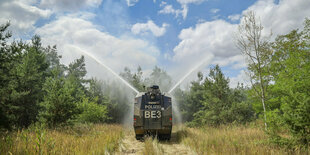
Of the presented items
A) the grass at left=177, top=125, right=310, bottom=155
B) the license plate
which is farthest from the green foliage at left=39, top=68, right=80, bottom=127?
the grass at left=177, top=125, right=310, bottom=155

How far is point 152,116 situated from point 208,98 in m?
10.5

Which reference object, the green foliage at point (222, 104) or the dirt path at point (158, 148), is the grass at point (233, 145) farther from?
the green foliage at point (222, 104)

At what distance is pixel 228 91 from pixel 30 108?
2043 cm

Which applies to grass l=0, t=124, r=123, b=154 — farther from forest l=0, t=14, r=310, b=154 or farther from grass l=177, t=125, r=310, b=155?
grass l=177, t=125, r=310, b=155

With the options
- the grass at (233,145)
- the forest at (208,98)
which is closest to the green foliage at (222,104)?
the forest at (208,98)

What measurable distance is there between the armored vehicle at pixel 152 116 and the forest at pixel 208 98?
4.57 ft

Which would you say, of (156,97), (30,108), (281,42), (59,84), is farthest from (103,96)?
(281,42)

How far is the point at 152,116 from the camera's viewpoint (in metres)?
9.42

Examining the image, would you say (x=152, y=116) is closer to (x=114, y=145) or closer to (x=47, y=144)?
(x=114, y=145)

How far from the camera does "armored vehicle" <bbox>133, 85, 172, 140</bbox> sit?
9.35m

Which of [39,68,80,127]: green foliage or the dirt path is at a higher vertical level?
[39,68,80,127]: green foliage

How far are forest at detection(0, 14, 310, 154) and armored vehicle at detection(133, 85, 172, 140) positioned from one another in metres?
1.39

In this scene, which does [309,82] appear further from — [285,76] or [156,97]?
[156,97]

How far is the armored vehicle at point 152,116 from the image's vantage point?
9.35 metres
